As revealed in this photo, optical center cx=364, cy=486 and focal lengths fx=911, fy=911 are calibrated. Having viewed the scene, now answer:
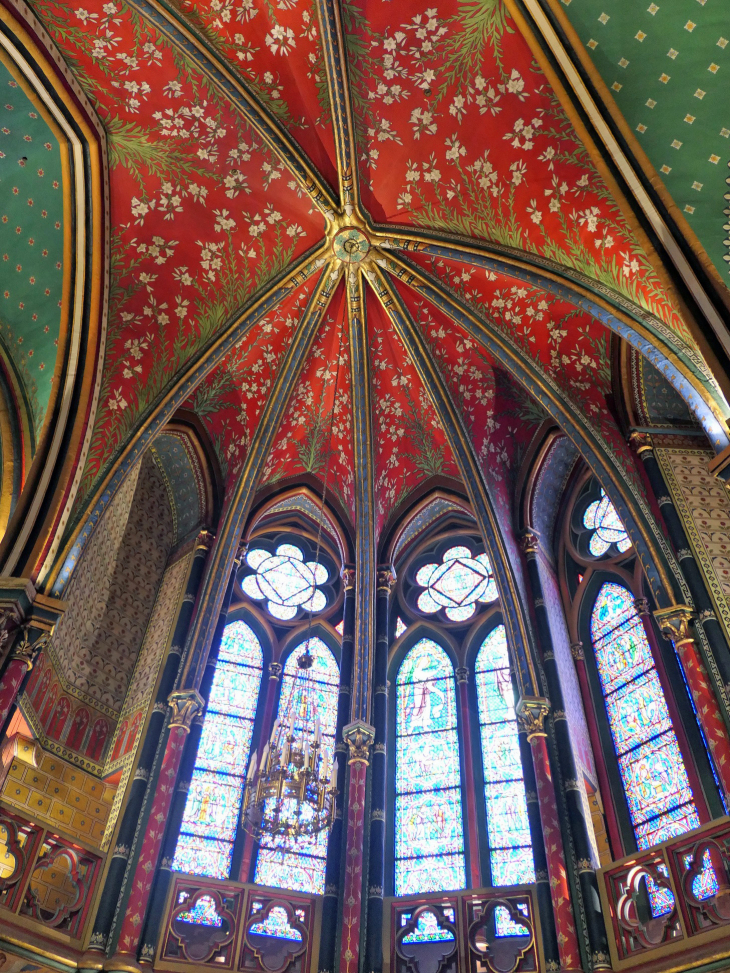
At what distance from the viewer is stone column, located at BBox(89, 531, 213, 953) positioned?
29.3 feet

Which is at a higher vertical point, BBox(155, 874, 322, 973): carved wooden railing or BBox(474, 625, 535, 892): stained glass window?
BBox(474, 625, 535, 892): stained glass window

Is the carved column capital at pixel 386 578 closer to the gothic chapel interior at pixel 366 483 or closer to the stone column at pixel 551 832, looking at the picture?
the gothic chapel interior at pixel 366 483

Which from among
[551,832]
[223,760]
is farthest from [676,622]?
[223,760]

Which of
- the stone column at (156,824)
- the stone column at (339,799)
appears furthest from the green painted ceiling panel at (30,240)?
the stone column at (339,799)

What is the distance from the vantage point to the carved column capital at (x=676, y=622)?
8.99 meters

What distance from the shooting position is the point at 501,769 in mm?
10812

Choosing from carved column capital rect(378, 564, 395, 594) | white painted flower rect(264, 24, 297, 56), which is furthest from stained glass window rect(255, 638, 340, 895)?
white painted flower rect(264, 24, 297, 56)

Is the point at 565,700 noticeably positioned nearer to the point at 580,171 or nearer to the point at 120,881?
the point at 120,881

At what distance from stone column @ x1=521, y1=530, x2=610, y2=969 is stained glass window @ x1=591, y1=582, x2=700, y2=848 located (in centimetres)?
70

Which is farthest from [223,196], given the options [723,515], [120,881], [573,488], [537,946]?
[537,946]

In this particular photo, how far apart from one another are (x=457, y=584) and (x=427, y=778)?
306cm

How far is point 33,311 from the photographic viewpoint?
10969mm

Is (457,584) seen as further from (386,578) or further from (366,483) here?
(366,483)

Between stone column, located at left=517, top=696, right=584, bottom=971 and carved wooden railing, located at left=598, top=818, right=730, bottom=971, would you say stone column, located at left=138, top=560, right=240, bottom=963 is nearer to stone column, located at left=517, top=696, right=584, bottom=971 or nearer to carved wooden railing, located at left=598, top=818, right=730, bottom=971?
stone column, located at left=517, top=696, right=584, bottom=971
